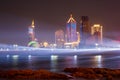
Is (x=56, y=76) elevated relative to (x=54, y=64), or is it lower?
lower

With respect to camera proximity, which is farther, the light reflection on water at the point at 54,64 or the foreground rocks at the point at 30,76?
the light reflection on water at the point at 54,64

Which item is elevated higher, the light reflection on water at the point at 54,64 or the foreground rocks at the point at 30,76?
the light reflection on water at the point at 54,64

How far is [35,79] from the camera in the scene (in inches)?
1355

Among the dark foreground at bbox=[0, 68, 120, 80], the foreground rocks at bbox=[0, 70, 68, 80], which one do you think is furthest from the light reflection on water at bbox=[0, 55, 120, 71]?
the foreground rocks at bbox=[0, 70, 68, 80]

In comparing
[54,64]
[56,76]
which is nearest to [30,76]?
[56,76]

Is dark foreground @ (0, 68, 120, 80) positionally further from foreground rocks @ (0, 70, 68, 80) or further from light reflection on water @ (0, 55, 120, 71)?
light reflection on water @ (0, 55, 120, 71)

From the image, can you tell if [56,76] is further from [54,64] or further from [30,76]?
[54,64]

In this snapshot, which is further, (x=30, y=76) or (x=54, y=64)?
(x=54, y=64)

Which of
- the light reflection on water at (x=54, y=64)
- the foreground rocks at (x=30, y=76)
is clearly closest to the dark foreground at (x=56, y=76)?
the foreground rocks at (x=30, y=76)

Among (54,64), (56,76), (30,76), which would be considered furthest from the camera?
(54,64)

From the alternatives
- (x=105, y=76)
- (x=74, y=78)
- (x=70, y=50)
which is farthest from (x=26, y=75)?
(x=70, y=50)

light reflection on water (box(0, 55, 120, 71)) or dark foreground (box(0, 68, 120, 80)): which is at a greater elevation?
light reflection on water (box(0, 55, 120, 71))

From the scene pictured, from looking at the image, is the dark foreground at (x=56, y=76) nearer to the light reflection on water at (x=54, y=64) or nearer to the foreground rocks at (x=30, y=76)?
the foreground rocks at (x=30, y=76)

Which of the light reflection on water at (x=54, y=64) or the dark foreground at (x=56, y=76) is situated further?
the light reflection on water at (x=54, y=64)
